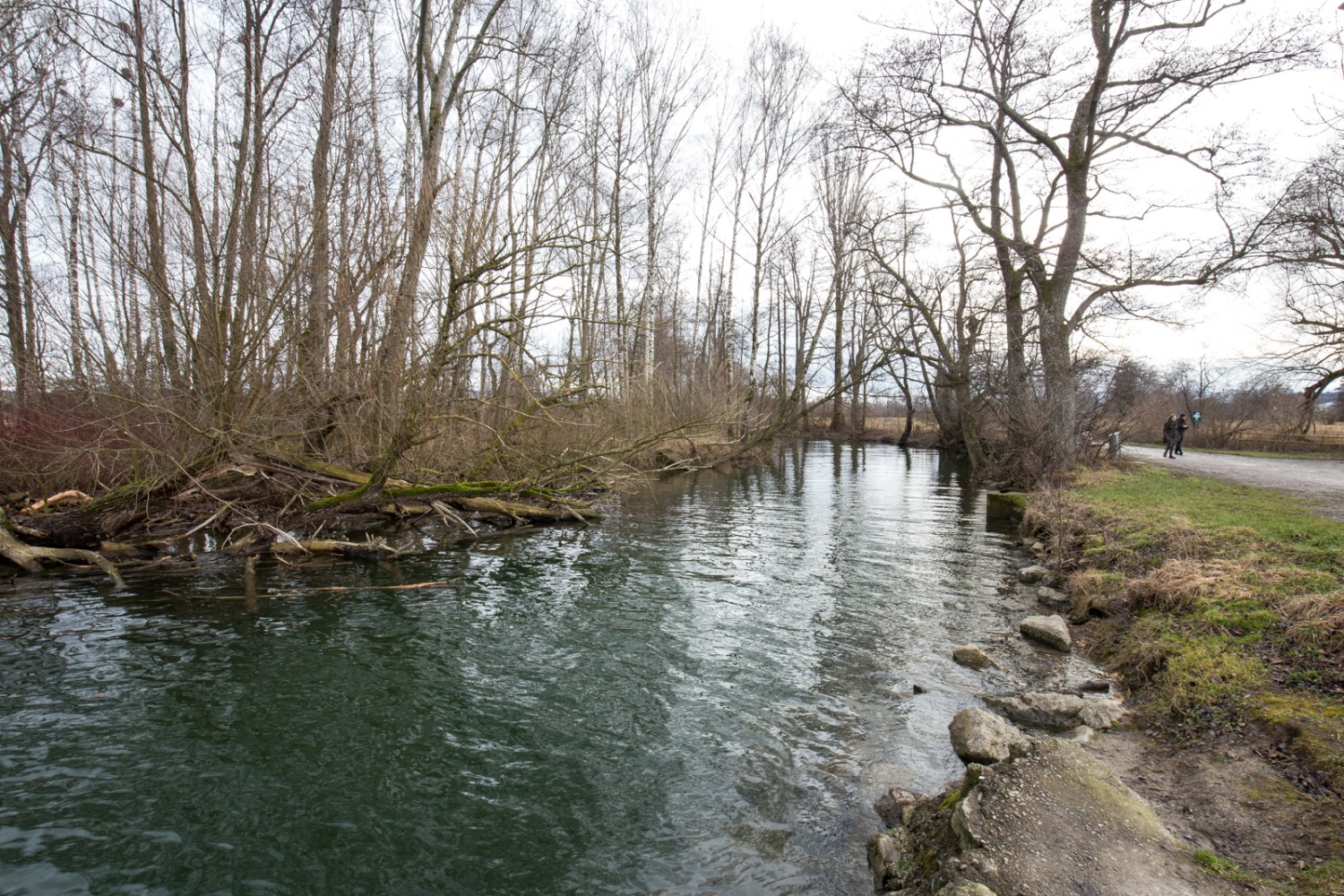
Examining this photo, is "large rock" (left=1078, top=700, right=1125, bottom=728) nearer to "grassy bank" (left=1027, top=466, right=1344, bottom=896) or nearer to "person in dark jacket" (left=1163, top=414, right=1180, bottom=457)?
"grassy bank" (left=1027, top=466, right=1344, bottom=896)

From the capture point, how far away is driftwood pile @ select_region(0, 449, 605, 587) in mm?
9086

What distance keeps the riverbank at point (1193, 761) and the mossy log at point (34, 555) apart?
936 cm

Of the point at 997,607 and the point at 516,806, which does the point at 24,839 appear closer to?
the point at 516,806

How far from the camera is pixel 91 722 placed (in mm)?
4492

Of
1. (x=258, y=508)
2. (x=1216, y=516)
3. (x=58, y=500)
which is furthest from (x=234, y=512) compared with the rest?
Answer: (x=1216, y=516)

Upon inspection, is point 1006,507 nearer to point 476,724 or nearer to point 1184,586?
point 1184,586

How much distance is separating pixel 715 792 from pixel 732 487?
1485cm

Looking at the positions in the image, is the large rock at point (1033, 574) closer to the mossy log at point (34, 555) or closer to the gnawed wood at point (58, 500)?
the mossy log at point (34, 555)

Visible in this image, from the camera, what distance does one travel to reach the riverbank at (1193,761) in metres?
2.81

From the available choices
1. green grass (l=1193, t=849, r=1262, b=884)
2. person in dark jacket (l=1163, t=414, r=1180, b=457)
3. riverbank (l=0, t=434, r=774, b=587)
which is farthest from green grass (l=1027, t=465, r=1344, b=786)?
person in dark jacket (l=1163, t=414, r=1180, b=457)

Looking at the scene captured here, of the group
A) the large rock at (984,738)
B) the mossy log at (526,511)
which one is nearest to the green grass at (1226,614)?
the large rock at (984,738)

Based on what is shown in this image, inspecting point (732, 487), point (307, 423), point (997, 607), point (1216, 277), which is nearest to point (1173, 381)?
point (1216, 277)

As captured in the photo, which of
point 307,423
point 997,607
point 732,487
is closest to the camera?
point 997,607

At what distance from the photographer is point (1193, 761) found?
150 inches
